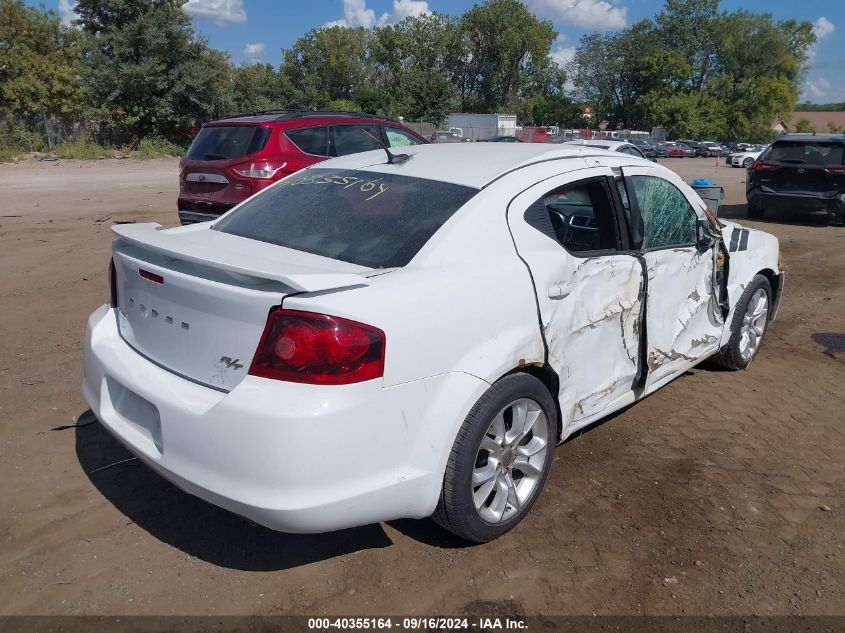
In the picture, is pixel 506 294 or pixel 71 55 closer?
pixel 506 294

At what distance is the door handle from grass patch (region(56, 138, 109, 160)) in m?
29.8

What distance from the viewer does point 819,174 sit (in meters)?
12.4

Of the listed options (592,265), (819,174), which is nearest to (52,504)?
(592,265)

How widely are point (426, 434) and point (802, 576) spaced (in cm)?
172

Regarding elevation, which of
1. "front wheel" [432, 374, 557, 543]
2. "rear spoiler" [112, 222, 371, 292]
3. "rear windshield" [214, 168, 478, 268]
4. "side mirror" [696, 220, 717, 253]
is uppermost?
"rear windshield" [214, 168, 478, 268]

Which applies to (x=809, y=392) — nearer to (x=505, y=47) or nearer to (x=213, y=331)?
(x=213, y=331)

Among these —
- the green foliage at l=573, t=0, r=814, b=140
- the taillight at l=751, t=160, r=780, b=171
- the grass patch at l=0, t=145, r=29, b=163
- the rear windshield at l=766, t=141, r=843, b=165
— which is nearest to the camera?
the rear windshield at l=766, t=141, r=843, b=165

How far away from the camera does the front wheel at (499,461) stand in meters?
2.86

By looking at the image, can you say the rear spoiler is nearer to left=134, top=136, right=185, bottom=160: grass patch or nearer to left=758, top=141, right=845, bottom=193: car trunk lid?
left=758, top=141, right=845, bottom=193: car trunk lid

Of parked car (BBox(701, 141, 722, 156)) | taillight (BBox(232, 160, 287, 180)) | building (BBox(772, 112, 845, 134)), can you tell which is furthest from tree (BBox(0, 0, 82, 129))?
building (BBox(772, 112, 845, 134))

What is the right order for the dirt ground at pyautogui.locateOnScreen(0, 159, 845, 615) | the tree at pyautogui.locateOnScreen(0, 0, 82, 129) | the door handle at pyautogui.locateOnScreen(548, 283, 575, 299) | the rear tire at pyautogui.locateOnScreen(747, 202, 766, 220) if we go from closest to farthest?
the dirt ground at pyautogui.locateOnScreen(0, 159, 845, 615), the door handle at pyautogui.locateOnScreen(548, 283, 575, 299), the rear tire at pyautogui.locateOnScreen(747, 202, 766, 220), the tree at pyautogui.locateOnScreen(0, 0, 82, 129)

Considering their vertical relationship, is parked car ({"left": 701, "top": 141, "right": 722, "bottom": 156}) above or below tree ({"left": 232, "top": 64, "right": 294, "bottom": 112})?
below

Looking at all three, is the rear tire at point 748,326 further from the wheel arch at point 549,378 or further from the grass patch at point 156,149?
the grass patch at point 156,149

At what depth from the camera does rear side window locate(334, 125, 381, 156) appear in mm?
9211
